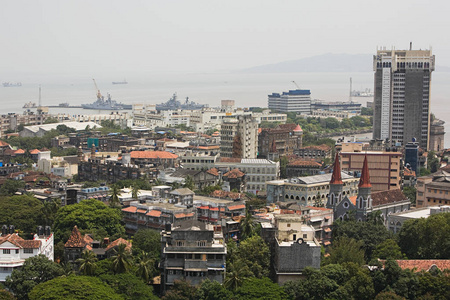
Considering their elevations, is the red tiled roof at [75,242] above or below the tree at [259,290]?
above

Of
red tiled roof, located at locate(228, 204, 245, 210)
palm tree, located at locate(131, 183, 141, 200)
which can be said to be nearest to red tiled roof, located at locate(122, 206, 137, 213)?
palm tree, located at locate(131, 183, 141, 200)

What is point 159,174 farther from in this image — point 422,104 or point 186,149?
point 422,104

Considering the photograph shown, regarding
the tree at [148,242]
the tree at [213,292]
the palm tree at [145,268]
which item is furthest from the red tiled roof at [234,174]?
the tree at [213,292]

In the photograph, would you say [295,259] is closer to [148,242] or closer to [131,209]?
[148,242]

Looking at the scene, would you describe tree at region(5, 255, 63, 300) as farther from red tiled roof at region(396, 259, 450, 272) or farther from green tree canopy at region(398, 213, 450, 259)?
green tree canopy at region(398, 213, 450, 259)

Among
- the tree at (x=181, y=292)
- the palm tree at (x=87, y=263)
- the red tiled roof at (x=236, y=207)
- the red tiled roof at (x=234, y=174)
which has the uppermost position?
the red tiled roof at (x=234, y=174)

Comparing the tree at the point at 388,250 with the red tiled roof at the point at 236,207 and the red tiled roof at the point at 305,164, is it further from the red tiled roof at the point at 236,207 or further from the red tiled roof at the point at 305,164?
the red tiled roof at the point at 305,164
